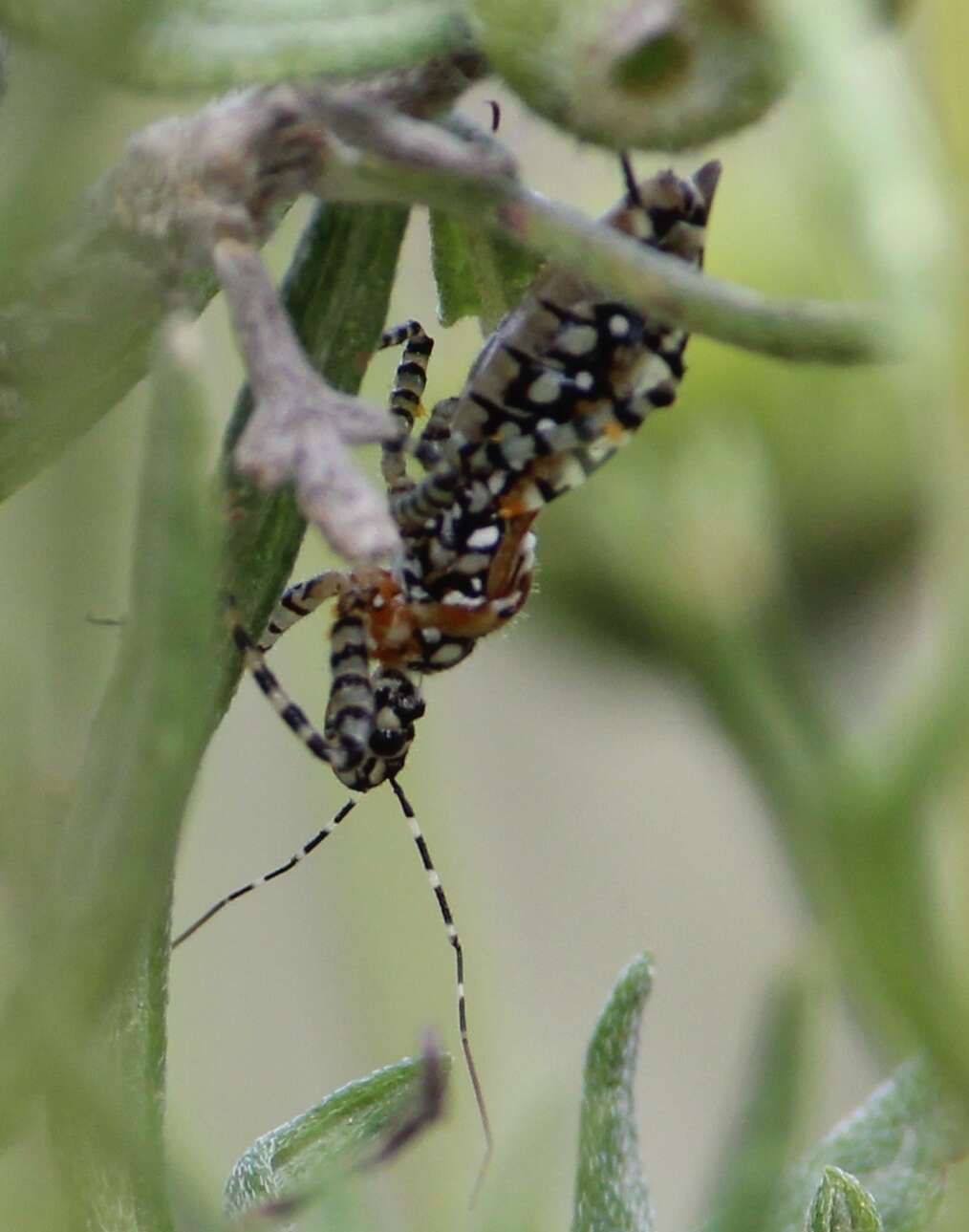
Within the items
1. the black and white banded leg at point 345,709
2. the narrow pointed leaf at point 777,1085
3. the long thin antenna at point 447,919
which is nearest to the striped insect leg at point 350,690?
the black and white banded leg at point 345,709

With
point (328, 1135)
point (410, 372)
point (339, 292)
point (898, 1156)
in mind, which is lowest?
point (898, 1156)

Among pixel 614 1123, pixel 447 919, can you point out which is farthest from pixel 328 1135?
pixel 447 919

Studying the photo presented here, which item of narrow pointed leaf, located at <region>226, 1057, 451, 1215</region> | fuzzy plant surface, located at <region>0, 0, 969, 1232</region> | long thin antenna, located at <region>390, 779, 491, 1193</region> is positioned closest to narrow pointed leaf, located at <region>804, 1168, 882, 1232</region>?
fuzzy plant surface, located at <region>0, 0, 969, 1232</region>

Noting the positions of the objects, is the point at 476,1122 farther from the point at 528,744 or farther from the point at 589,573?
the point at 528,744

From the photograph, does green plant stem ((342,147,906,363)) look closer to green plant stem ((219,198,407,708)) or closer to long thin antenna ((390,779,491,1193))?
green plant stem ((219,198,407,708))

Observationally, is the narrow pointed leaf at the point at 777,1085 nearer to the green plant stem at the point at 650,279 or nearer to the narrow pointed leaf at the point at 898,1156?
the narrow pointed leaf at the point at 898,1156

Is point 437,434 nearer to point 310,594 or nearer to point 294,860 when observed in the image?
point 310,594

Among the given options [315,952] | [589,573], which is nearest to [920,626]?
[589,573]
